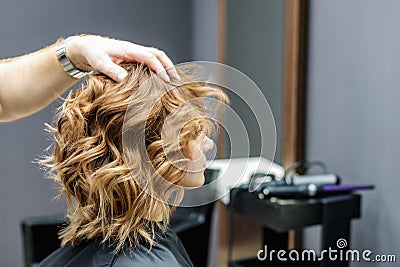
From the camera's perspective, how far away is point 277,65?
94.5 inches

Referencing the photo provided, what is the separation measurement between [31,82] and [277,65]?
1370 millimetres

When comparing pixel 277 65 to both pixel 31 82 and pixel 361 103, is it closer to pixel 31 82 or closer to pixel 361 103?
pixel 361 103

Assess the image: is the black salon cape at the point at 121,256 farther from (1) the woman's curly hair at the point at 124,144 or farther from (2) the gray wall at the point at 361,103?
(2) the gray wall at the point at 361,103

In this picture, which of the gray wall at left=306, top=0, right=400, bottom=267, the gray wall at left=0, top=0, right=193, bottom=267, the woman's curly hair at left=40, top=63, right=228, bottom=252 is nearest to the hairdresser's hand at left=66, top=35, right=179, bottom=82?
the woman's curly hair at left=40, top=63, right=228, bottom=252

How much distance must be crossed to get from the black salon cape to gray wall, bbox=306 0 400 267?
3.12ft

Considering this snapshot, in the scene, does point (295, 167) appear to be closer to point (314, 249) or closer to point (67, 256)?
point (314, 249)

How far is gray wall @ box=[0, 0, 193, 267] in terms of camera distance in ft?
10.2

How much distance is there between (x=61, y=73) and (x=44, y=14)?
2116 mm

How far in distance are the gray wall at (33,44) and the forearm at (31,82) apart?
1.85 m

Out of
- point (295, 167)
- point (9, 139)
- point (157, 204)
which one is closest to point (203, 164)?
point (157, 204)

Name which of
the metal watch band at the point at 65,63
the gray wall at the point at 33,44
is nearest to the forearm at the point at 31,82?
the metal watch band at the point at 65,63

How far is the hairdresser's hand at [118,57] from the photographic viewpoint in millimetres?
1023

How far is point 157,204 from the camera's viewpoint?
42.3 inches

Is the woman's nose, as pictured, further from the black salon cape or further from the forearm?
the forearm
